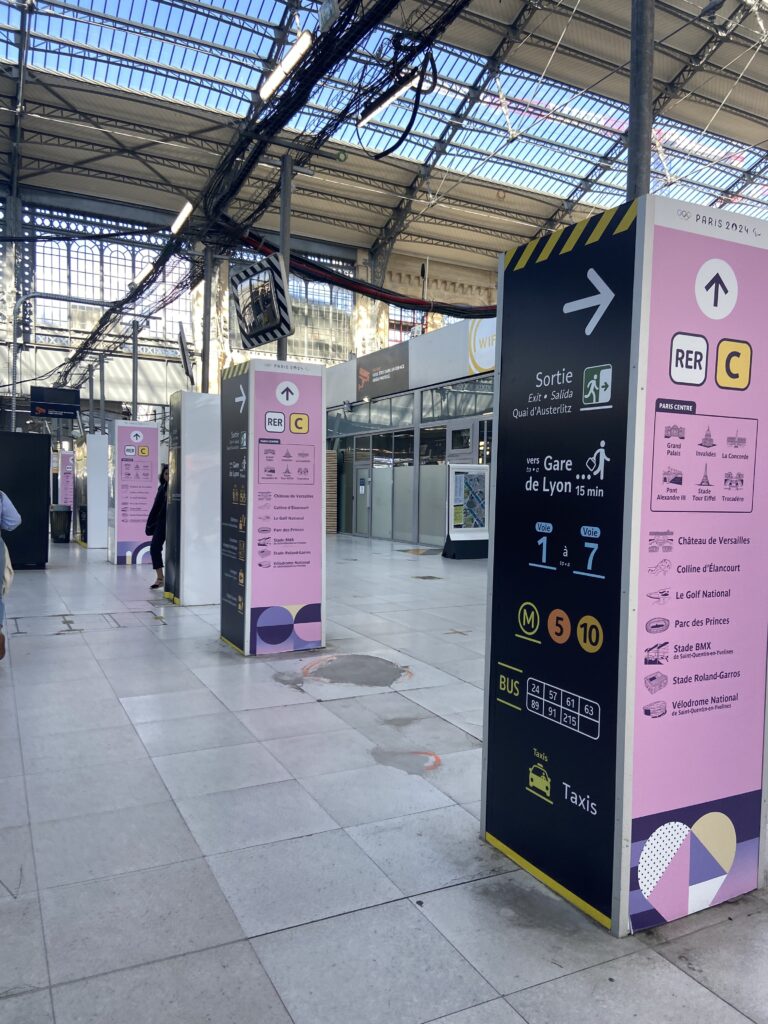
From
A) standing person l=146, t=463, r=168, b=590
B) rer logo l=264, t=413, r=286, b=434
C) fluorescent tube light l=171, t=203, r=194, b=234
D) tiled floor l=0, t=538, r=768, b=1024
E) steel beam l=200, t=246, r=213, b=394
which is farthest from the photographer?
steel beam l=200, t=246, r=213, b=394

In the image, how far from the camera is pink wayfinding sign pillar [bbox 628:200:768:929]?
8.61 feet

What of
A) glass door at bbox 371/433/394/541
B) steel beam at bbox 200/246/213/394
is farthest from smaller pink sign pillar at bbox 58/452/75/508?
steel beam at bbox 200/246/213/394

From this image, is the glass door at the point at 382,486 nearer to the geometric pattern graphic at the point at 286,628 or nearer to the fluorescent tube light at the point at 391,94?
the fluorescent tube light at the point at 391,94

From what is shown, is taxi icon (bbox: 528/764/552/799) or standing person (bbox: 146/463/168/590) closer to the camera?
taxi icon (bbox: 528/764/552/799)

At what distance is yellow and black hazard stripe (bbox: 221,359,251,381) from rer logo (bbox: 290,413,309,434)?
2.07ft

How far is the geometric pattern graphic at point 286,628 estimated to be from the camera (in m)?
7.06

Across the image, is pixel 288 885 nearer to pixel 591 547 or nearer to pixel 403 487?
pixel 591 547

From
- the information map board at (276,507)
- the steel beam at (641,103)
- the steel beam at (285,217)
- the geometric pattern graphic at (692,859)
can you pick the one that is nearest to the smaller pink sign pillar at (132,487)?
the steel beam at (285,217)

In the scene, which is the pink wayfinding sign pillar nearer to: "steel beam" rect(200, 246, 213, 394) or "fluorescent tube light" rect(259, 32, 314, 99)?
"fluorescent tube light" rect(259, 32, 314, 99)

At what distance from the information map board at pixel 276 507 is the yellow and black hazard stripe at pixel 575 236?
403cm

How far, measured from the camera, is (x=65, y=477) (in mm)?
26812

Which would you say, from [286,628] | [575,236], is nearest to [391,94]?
[286,628]

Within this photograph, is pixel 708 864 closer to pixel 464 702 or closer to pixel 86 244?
pixel 464 702

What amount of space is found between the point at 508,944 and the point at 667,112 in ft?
98.1
